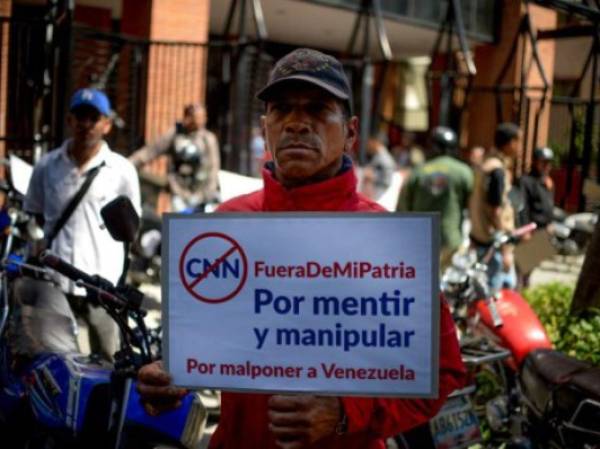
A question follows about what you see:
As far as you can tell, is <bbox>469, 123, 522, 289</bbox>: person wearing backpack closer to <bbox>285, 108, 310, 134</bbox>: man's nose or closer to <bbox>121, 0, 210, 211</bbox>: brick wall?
<bbox>121, 0, 210, 211</bbox>: brick wall

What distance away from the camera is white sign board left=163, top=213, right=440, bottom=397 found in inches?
73.2

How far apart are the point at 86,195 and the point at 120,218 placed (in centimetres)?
188

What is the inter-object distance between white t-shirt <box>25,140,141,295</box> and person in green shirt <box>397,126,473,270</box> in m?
3.65

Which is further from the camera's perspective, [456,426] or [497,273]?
[497,273]

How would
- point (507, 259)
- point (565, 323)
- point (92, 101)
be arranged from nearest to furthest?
point (92, 101) < point (565, 323) < point (507, 259)

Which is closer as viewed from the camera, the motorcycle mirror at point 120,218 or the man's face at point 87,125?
the motorcycle mirror at point 120,218

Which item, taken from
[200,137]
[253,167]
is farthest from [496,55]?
[200,137]

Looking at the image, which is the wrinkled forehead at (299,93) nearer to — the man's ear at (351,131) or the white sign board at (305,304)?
the man's ear at (351,131)

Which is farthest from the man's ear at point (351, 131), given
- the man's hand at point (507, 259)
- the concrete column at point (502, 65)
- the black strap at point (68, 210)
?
the concrete column at point (502, 65)

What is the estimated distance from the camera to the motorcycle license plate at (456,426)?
3.77 metres

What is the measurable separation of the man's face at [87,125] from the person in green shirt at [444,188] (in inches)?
147

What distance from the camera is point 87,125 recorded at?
4.62 meters

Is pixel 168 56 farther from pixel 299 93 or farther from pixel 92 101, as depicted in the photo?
pixel 299 93

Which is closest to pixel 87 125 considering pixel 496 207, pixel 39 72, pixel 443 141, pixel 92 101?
pixel 92 101
